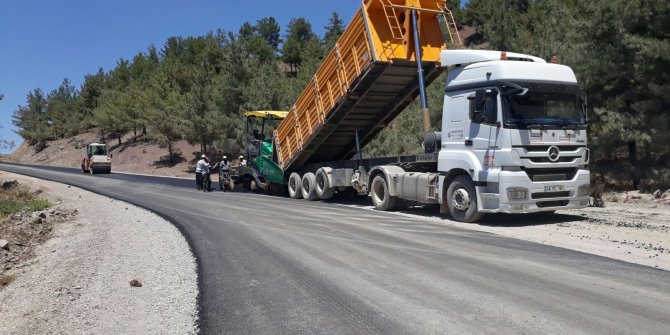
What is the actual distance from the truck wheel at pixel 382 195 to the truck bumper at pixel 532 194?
326 centimetres

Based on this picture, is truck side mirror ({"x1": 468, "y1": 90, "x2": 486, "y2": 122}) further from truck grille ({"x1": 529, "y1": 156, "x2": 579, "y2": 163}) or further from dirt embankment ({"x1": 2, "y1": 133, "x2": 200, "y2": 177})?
dirt embankment ({"x1": 2, "y1": 133, "x2": 200, "y2": 177})

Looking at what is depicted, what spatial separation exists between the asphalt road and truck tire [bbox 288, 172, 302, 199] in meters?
7.55

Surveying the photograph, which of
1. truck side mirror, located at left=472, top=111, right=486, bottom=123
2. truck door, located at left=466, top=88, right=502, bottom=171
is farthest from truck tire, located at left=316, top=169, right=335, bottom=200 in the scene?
truck side mirror, located at left=472, top=111, right=486, bottom=123

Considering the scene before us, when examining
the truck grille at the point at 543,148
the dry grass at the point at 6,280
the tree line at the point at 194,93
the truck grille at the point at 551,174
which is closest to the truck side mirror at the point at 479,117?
the truck grille at the point at 543,148

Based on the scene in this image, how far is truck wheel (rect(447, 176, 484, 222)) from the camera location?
1027cm

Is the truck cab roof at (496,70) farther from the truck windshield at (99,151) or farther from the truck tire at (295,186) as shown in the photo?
the truck windshield at (99,151)

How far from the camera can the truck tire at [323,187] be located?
15691 millimetres

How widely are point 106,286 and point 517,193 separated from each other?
7072mm

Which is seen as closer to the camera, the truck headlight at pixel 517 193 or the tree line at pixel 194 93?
the truck headlight at pixel 517 193

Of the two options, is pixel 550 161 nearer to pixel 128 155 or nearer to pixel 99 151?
pixel 99 151

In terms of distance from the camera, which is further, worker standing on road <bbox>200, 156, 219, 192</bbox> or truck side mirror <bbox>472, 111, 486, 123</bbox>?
worker standing on road <bbox>200, 156, 219, 192</bbox>

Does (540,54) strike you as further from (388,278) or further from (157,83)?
(157,83)

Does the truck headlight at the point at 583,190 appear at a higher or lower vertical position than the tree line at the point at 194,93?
lower

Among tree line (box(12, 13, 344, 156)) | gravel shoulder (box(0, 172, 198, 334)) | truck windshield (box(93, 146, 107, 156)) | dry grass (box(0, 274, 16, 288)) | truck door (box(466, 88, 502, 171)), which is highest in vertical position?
tree line (box(12, 13, 344, 156))
